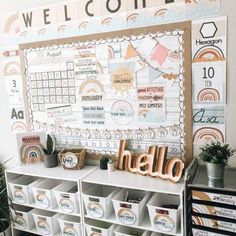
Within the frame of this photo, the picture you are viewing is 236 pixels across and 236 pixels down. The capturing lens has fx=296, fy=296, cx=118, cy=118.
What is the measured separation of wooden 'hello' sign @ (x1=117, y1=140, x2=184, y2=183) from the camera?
1745 millimetres

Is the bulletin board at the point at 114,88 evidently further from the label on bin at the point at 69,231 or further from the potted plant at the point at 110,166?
the label on bin at the point at 69,231

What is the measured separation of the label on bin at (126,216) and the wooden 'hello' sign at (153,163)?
0.82 feet

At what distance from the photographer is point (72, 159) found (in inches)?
81.7

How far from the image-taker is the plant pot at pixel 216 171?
5.10 feet

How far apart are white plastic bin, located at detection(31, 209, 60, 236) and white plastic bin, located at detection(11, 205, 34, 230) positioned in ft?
0.16

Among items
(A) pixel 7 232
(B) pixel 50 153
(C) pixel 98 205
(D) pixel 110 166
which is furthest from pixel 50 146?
(A) pixel 7 232

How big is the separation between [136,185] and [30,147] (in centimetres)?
94

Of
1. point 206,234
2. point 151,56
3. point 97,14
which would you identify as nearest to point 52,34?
point 97,14

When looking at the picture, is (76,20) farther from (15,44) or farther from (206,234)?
(206,234)

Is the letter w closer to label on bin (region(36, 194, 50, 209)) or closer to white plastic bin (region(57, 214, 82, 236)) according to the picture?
label on bin (region(36, 194, 50, 209))

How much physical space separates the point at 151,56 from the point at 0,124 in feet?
4.75

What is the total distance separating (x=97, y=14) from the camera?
1948 mm

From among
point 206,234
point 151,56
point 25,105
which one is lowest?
point 206,234

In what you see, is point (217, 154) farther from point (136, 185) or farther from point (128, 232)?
point (128, 232)
